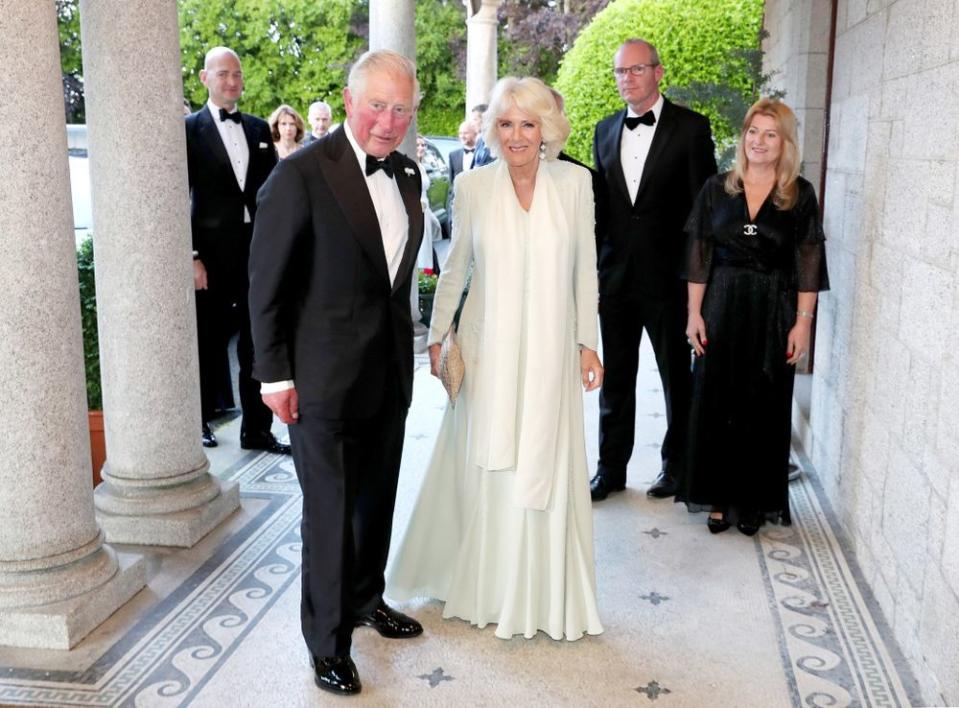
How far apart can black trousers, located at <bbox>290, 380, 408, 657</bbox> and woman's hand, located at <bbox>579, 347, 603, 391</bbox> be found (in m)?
0.66

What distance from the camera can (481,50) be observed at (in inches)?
582

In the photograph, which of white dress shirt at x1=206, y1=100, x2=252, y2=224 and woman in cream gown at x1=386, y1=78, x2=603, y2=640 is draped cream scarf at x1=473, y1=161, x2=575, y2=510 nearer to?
woman in cream gown at x1=386, y1=78, x2=603, y2=640

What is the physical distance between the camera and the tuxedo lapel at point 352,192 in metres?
3.13

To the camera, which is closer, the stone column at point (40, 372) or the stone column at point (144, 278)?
the stone column at point (40, 372)

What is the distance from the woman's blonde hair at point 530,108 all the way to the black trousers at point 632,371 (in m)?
1.71

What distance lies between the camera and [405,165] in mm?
3402

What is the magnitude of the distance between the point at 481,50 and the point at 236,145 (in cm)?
944

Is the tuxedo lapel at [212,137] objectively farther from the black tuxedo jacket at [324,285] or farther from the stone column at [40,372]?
the black tuxedo jacket at [324,285]

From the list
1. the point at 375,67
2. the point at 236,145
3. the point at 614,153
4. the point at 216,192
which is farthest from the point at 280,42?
the point at 375,67

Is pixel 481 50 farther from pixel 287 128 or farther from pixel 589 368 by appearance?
pixel 589 368

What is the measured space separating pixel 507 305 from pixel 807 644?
1563mm

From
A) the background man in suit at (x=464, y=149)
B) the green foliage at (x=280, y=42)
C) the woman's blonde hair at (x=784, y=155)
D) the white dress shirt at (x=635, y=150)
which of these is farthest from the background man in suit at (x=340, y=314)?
the green foliage at (x=280, y=42)

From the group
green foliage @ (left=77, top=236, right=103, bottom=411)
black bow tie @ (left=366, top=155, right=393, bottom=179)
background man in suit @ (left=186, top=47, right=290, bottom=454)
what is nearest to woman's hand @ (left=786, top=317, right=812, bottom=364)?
black bow tie @ (left=366, top=155, right=393, bottom=179)

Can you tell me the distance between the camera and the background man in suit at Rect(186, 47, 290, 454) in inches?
229
